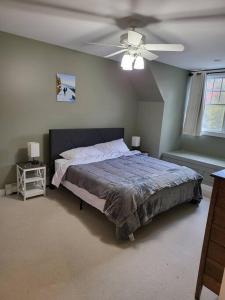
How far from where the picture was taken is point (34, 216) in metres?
2.81

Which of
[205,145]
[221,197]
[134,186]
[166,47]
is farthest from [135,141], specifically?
[221,197]

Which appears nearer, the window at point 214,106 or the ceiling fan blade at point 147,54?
the ceiling fan blade at point 147,54

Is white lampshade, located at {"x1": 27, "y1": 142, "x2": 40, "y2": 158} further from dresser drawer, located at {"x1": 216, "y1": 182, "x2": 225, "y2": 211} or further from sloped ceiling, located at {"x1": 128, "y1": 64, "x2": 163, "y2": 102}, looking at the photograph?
dresser drawer, located at {"x1": 216, "y1": 182, "x2": 225, "y2": 211}

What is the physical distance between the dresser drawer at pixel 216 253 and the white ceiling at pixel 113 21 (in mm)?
1968

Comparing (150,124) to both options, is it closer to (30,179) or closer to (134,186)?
(134,186)

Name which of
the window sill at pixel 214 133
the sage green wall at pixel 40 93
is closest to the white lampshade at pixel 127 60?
the sage green wall at pixel 40 93

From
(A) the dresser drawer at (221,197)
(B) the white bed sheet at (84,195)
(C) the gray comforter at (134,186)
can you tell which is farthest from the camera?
(B) the white bed sheet at (84,195)

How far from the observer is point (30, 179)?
10.6ft

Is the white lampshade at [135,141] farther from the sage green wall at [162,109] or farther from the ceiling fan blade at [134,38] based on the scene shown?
the ceiling fan blade at [134,38]

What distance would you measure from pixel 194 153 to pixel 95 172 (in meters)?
2.83

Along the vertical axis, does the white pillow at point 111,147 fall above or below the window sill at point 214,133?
below

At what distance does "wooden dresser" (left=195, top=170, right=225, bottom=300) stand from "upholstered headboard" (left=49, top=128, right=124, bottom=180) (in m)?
2.73

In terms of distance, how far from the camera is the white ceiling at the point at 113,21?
192 centimetres

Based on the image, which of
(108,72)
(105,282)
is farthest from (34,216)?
(108,72)
